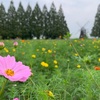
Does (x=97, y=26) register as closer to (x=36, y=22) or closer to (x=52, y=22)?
(x=52, y=22)

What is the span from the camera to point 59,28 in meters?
37.9

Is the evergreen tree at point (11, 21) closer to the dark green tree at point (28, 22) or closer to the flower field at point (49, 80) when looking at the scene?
the dark green tree at point (28, 22)

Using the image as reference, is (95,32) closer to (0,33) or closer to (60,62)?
(0,33)

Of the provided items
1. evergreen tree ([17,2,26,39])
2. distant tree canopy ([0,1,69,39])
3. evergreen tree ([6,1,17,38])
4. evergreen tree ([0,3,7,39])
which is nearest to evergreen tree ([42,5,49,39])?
distant tree canopy ([0,1,69,39])

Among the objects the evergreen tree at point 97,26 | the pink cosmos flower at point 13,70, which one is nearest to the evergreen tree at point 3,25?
the evergreen tree at point 97,26

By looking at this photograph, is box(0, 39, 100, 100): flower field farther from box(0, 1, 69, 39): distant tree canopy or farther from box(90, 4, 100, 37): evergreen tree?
box(90, 4, 100, 37): evergreen tree

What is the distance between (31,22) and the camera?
38469 mm

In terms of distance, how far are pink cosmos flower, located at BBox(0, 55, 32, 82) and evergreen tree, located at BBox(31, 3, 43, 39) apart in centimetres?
3718

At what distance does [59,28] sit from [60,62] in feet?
112

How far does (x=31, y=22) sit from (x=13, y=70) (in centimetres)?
3816

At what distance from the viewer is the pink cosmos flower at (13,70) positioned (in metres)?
0.50

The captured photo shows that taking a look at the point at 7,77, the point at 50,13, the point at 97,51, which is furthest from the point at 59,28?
the point at 7,77

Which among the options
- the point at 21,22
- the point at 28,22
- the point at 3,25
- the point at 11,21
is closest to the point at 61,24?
the point at 28,22

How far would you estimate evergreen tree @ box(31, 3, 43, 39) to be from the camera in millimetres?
38031
